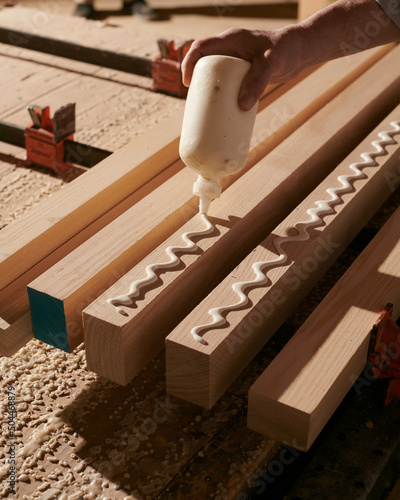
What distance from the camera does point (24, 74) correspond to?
403cm

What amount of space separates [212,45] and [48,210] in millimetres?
764

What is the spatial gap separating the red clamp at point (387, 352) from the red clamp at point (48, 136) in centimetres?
170

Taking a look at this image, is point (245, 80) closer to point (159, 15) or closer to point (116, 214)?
point (116, 214)

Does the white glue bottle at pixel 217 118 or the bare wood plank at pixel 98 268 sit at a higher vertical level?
the white glue bottle at pixel 217 118

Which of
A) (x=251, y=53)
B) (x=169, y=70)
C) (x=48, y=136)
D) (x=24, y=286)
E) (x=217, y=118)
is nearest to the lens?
(x=217, y=118)

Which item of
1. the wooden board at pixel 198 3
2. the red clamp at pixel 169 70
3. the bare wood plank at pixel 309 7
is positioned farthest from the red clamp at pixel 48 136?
the wooden board at pixel 198 3

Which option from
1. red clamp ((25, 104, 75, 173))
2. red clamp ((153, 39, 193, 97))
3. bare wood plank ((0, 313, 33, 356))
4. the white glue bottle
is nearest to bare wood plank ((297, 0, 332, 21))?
red clamp ((153, 39, 193, 97))

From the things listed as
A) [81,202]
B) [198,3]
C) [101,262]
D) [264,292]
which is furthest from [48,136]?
Result: [198,3]

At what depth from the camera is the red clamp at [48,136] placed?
3025 millimetres

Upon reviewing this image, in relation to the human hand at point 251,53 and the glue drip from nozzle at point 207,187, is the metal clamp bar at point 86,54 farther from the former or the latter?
the glue drip from nozzle at point 207,187

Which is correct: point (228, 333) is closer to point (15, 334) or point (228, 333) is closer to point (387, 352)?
point (387, 352)

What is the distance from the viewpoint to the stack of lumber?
179 cm

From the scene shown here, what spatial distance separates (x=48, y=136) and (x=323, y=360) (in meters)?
1.78

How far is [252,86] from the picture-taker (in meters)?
1.89
